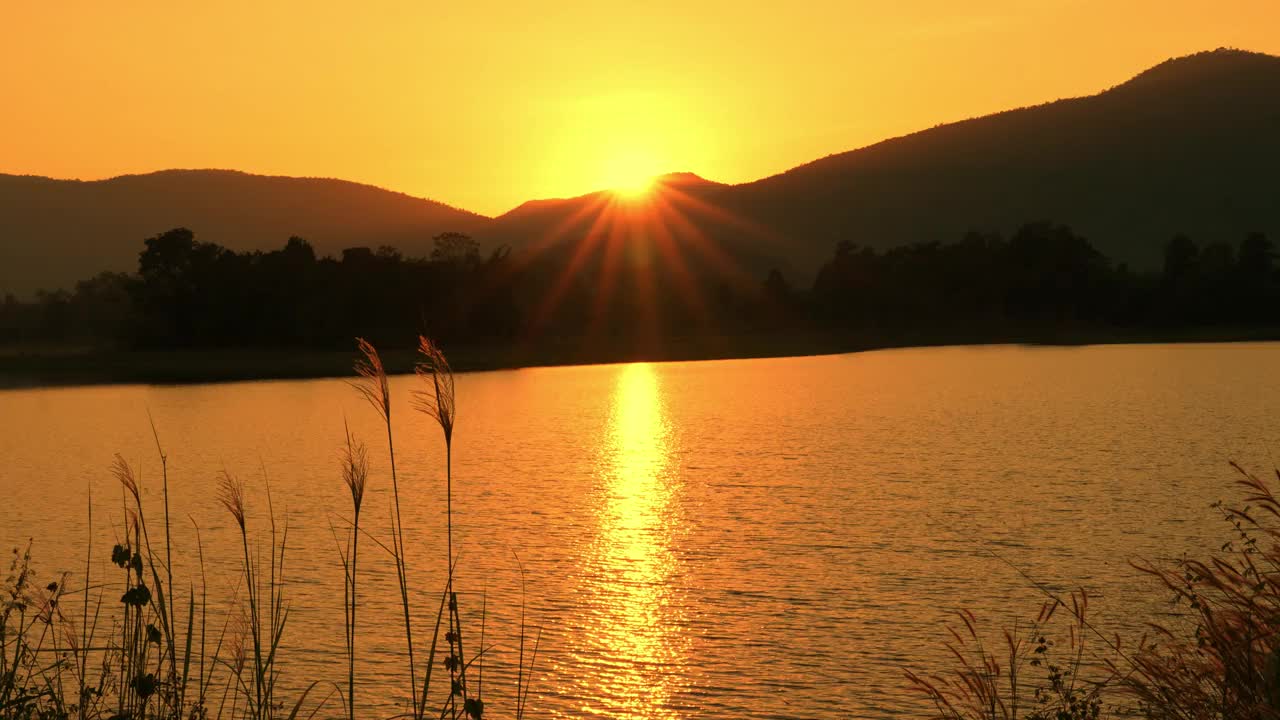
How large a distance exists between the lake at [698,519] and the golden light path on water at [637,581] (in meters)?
0.10

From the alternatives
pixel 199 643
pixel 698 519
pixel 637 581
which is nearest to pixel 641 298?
pixel 698 519

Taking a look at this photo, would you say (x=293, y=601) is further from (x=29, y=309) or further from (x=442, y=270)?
(x=29, y=309)

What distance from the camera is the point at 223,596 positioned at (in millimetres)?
23922

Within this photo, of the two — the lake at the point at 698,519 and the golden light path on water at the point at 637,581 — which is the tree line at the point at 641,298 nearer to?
the lake at the point at 698,519

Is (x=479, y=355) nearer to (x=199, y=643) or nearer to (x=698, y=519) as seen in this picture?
(x=698, y=519)

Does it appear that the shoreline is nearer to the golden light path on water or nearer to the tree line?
the tree line

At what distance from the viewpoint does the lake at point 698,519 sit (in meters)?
18.8

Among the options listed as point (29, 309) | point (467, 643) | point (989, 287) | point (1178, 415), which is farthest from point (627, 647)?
point (29, 309)

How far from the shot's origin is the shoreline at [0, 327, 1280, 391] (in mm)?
107375

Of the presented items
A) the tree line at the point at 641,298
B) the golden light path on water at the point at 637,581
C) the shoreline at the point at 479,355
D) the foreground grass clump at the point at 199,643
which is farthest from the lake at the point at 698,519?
the tree line at the point at 641,298

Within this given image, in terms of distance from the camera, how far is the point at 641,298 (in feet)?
472

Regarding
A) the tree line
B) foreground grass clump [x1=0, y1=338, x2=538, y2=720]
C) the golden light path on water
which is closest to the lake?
the golden light path on water

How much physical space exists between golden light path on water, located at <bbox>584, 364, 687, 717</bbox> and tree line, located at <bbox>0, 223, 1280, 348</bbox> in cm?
7393

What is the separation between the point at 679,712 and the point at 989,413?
48.6 m
